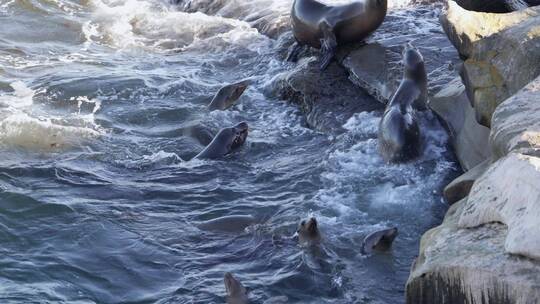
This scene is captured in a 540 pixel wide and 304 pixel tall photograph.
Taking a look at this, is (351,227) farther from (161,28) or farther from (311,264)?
(161,28)

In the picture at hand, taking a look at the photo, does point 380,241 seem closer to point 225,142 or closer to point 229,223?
point 229,223

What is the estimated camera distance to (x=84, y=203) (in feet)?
24.7

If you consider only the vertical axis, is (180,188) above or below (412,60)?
below

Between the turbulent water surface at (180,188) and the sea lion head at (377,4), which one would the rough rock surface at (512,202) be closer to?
the turbulent water surface at (180,188)

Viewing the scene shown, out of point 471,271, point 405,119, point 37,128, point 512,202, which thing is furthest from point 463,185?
point 37,128

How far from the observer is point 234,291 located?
5820mm

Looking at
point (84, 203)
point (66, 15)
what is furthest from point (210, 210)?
point (66, 15)

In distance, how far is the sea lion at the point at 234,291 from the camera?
5.81 metres

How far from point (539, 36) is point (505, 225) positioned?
8.18 ft

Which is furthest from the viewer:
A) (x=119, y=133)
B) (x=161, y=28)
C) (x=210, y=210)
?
(x=161, y=28)

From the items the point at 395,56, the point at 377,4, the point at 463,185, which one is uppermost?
the point at 377,4

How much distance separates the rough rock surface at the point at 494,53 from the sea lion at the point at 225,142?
228cm

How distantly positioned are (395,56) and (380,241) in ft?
12.0

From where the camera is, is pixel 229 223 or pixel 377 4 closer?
pixel 229 223
